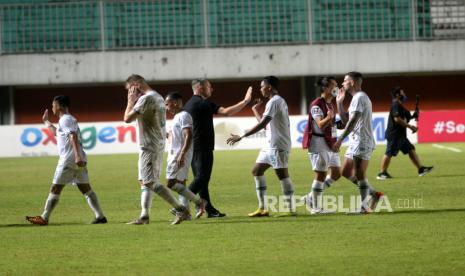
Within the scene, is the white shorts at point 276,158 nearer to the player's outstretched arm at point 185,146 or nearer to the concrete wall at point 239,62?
the player's outstretched arm at point 185,146

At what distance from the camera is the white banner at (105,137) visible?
37.2 metres

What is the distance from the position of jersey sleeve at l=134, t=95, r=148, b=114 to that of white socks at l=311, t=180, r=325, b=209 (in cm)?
279

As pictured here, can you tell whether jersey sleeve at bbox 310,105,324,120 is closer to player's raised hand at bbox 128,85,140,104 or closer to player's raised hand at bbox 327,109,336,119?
player's raised hand at bbox 327,109,336,119

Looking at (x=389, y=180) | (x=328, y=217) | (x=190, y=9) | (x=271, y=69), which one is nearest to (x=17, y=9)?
(x=190, y=9)

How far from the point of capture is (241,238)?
40.0ft

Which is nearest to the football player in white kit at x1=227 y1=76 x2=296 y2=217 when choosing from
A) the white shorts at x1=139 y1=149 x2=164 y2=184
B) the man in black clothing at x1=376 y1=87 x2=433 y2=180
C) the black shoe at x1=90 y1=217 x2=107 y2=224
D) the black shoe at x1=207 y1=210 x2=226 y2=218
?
the black shoe at x1=207 y1=210 x2=226 y2=218

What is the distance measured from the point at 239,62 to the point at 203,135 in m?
27.8

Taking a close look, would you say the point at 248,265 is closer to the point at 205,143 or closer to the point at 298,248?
the point at 298,248

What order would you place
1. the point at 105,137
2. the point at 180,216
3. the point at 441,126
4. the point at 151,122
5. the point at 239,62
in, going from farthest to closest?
1. the point at 239,62
2. the point at 441,126
3. the point at 105,137
4. the point at 180,216
5. the point at 151,122

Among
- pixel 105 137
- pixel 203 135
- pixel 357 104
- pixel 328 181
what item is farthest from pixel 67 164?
pixel 105 137

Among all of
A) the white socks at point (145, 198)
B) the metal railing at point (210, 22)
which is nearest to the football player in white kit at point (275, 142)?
the white socks at point (145, 198)

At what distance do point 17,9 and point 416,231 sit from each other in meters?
34.0

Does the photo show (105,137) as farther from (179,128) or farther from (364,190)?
(364,190)

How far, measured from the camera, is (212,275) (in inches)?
375
